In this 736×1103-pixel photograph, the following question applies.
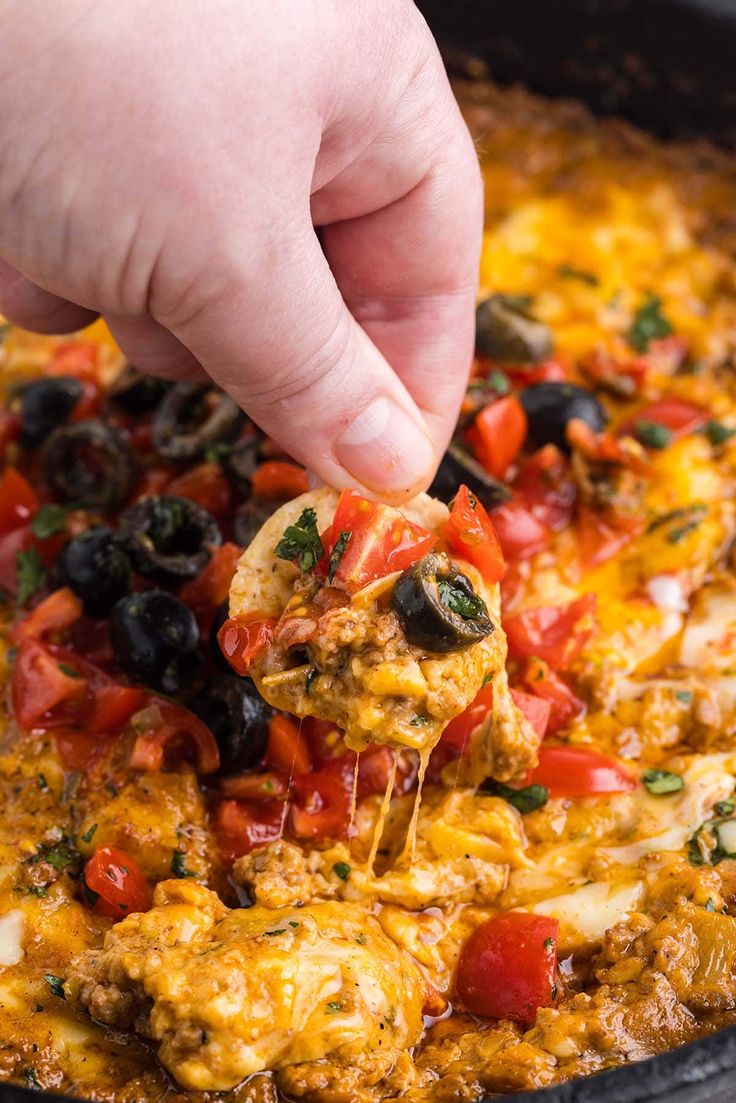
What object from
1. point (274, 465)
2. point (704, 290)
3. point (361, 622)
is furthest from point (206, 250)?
point (704, 290)

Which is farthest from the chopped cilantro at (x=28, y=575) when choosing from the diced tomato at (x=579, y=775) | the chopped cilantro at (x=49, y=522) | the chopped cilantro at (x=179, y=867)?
the diced tomato at (x=579, y=775)

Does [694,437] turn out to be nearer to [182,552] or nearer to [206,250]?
[182,552]

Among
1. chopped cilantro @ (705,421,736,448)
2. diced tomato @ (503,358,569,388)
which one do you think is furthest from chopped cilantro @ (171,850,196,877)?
chopped cilantro @ (705,421,736,448)

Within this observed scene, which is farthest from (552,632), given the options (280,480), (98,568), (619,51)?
(619,51)

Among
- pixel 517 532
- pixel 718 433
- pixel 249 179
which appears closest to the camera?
pixel 249 179

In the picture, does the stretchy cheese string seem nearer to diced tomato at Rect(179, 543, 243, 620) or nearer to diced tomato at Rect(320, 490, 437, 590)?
diced tomato at Rect(320, 490, 437, 590)

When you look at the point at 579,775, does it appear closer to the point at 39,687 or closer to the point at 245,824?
the point at 245,824
